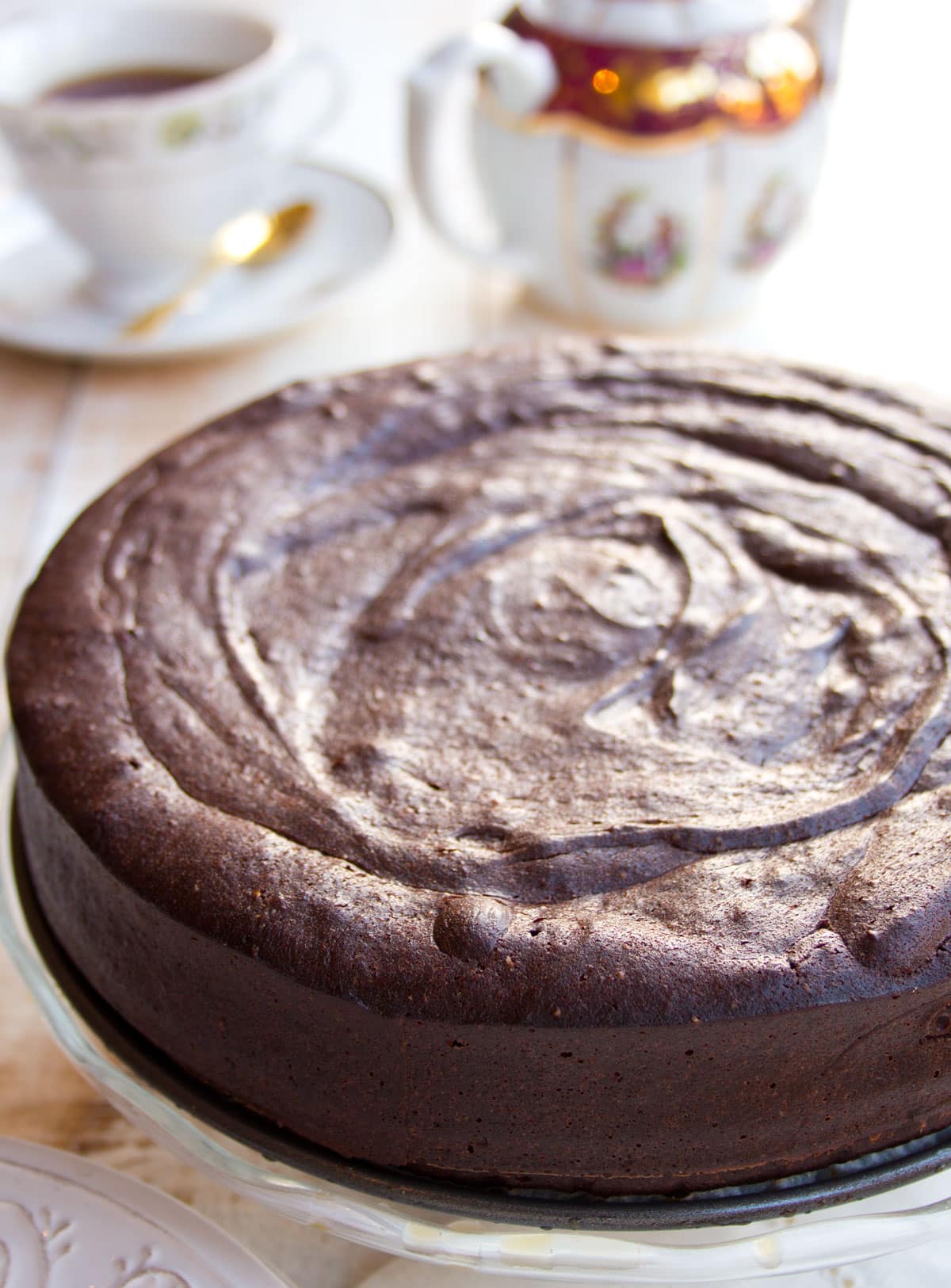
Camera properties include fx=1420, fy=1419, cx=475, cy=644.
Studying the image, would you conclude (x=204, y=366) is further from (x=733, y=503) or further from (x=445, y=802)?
(x=445, y=802)

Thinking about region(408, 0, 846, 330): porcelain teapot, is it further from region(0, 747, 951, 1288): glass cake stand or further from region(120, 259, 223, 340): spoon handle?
region(0, 747, 951, 1288): glass cake stand

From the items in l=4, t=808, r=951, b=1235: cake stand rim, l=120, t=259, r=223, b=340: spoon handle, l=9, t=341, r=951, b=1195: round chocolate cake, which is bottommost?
l=4, t=808, r=951, b=1235: cake stand rim

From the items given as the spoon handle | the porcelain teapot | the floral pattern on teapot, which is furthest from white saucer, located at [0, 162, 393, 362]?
the floral pattern on teapot

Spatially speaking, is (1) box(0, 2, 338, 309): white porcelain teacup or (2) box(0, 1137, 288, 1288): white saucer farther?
(1) box(0, 2, 338, 309): white porcelain teacup

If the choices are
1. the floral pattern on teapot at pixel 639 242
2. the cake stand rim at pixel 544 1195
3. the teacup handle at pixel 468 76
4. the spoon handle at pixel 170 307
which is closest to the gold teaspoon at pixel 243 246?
the spoon handle at pixel 170 307

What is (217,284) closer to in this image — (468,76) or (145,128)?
(145,128)

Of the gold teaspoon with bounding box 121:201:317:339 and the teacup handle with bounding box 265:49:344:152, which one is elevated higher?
the teacup handle with bounding box 265:49:344:152

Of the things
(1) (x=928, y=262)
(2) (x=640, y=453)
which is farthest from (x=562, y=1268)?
(1) (x=928, y=262)

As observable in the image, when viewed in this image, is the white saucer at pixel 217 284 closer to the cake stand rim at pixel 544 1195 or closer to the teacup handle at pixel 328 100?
the teacup handle at pixel 328 100
